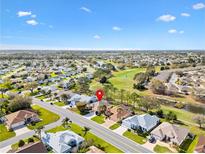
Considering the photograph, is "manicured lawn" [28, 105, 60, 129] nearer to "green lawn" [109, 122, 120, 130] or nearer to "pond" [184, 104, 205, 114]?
"green lawn" [109, 122, 120, 130]

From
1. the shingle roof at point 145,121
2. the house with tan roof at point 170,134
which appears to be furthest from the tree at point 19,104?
the house with tan roof at point 170,134

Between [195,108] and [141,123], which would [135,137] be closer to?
[141,123]

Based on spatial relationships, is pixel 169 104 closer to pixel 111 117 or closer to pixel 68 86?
pixel 111 117

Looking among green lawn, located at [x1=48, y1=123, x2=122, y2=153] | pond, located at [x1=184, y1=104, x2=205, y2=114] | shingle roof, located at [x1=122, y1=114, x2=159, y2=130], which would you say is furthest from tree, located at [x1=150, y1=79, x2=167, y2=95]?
green lawn, located at [x1=48, y1=123, x2=122, y2=153]

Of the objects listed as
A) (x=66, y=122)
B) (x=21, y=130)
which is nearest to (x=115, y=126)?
(x=66, y=122)

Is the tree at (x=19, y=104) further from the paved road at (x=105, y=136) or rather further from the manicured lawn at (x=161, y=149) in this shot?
the manicured lawn at (x=161, y=149)

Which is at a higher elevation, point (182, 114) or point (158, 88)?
point (158, 88)

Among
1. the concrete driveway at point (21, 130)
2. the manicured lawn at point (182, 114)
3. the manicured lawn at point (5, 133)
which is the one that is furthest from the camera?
the manicured lawn at point (182, 114)
